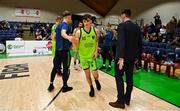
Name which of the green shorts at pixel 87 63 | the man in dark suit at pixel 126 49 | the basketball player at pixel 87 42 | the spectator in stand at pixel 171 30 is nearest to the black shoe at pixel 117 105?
the man in dark suit at pixel 126 49

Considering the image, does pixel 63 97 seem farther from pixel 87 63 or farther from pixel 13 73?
pixel 13 73

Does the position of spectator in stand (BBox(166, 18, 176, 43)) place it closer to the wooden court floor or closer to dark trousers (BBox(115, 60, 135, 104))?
the wooden court floor

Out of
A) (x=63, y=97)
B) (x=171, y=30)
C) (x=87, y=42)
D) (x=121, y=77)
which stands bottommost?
(x=63, y=97)

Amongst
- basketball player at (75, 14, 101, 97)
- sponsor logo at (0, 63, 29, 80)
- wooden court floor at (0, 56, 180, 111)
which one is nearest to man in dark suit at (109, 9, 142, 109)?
wooden court floor at (0, 56, 180, 111)

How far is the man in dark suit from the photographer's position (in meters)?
3.41

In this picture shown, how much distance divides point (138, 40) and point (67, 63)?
5.41 ft

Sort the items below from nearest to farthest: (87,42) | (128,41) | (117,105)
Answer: (128,41) < (117,105) < (87,42)

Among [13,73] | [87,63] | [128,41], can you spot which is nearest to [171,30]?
[13,73]

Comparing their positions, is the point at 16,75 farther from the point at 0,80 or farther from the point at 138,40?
the point at 138,40

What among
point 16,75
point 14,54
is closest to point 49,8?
point 14,54

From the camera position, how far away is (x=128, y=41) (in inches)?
137

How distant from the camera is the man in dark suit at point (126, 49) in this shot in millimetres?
3406

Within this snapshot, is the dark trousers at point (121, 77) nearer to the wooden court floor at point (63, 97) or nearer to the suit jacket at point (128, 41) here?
the suit jacket at point (128, 41)

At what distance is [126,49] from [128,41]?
134mm
